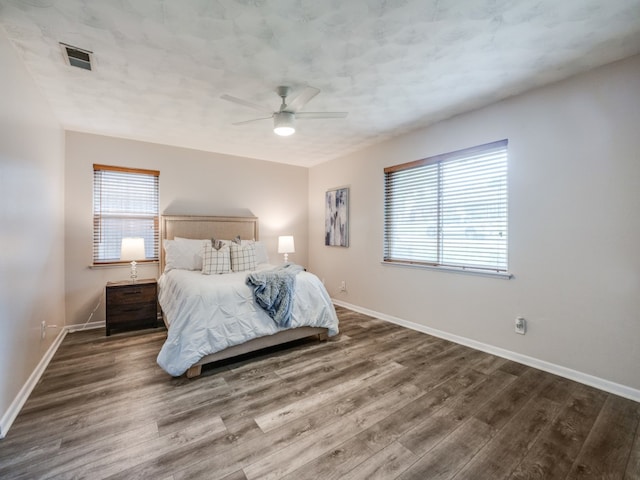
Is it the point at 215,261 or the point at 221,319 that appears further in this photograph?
the point at 215,261

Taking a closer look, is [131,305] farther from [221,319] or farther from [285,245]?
[285,245]

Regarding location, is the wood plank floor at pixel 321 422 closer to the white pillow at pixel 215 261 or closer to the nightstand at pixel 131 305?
the nightstand at pixel 131 305

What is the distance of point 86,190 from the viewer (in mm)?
3822

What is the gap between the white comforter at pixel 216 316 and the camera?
2.51 m

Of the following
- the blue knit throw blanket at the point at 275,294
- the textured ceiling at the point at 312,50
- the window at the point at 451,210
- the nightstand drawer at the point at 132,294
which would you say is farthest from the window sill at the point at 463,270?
the nightstand drawer at the point at 132,294

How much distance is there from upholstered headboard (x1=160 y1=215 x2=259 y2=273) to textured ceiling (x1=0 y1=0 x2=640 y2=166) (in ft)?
5.06

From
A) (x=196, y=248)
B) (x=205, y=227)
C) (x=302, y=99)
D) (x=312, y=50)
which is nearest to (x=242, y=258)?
(x=196, y=248)

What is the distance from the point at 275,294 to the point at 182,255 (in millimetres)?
1784

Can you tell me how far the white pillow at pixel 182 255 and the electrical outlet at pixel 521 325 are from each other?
3771mm

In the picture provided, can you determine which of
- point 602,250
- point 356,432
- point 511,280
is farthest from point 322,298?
point 602,250

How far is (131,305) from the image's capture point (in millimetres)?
3695

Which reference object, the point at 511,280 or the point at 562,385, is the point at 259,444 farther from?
the point at 511,280

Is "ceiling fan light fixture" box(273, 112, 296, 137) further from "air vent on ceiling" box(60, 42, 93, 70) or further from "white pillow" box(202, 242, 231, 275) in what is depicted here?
"white pillow" box(202, 242, 231, 275)

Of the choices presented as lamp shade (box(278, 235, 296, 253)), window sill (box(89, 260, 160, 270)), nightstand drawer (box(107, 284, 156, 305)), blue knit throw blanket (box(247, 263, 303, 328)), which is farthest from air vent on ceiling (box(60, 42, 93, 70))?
lamp shade (box(278, 235, 296, 253))
